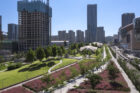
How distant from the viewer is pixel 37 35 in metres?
106

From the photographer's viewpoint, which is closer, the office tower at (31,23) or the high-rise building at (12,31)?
the office tower at (31,23)

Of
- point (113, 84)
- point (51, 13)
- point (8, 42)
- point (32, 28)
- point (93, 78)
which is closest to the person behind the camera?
point (93, 78)

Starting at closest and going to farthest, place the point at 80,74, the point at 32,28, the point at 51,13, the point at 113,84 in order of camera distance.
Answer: the point at 113,84, the point at 80,74, the point at 32,28, the point at 51,13

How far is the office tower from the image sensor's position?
105 metres

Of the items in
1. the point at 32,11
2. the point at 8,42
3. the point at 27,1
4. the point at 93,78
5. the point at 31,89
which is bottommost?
the point at 31,89

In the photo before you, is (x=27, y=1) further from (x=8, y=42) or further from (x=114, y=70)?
(x=114, y=70)

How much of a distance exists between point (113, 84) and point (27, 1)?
105722mm

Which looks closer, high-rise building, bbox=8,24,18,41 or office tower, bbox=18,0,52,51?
office tower, bbox=18,0,52,51

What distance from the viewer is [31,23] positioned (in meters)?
108

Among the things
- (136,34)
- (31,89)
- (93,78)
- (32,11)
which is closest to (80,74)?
(93,78)

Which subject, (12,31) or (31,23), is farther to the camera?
(12,31)

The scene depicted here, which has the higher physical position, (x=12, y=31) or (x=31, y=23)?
(x=31, y=23)

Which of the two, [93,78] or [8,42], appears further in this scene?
Result: [8,42]

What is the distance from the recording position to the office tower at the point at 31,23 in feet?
344
